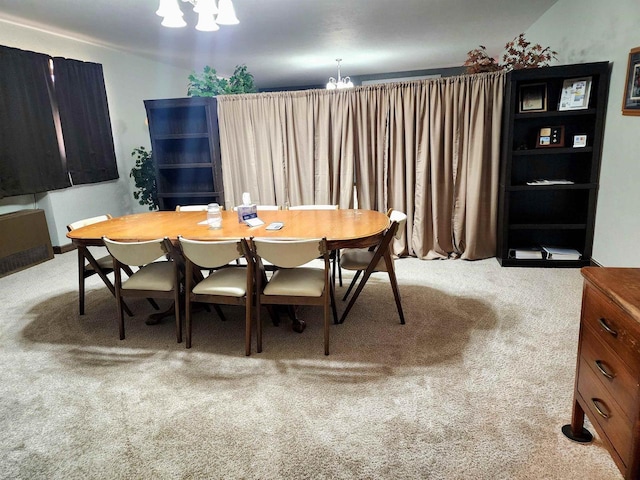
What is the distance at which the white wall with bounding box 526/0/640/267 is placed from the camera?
3.03 m

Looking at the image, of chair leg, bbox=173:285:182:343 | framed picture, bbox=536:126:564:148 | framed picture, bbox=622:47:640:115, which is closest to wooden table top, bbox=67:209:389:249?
chair leg, bbox=173:285:182:343

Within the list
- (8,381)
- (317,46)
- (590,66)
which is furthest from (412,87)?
(8,381)

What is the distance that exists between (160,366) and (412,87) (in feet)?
11.2

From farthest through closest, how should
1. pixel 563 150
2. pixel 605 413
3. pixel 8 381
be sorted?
pixel 563 150, pixel 8 381, pixel 605 413

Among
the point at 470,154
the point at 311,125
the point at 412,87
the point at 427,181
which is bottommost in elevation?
the point at 427,181

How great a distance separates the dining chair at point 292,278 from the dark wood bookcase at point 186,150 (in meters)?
2.47

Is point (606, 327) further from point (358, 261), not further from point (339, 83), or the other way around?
point (339, 83)

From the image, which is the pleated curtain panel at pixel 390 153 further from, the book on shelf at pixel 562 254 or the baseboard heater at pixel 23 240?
the baseboard heater at pixel 23 240

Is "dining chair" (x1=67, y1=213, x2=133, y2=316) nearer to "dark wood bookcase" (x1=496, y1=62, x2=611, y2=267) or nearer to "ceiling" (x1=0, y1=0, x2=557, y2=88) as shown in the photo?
"ceiling" (x1=0, y1=0, x2=557, y2=88)

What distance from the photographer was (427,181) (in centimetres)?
423

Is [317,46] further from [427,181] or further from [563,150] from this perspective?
[563,150]

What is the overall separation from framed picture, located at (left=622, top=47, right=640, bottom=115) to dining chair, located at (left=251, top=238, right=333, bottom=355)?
2600mm

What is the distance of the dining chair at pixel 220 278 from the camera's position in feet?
7.78

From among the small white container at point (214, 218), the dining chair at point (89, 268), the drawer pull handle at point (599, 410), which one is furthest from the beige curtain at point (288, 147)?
the drawer pull handle at point (599, 410)
